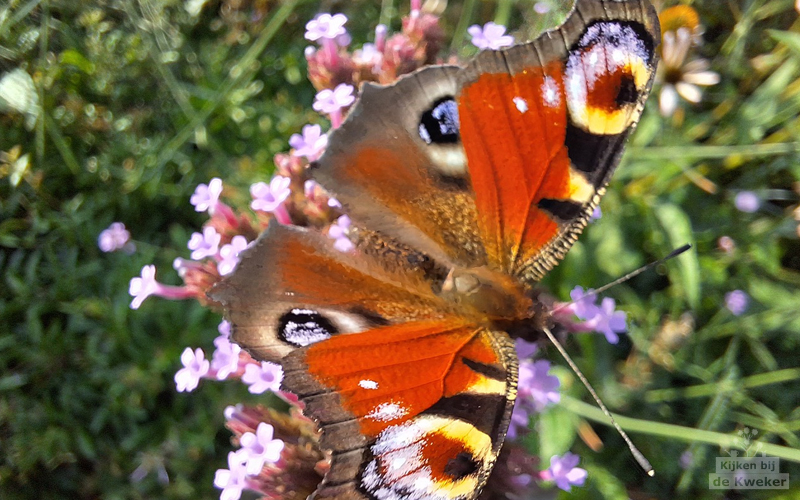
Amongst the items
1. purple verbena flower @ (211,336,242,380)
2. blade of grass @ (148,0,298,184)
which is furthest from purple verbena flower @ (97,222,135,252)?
purple verbena flower @ (211,336,242,380)

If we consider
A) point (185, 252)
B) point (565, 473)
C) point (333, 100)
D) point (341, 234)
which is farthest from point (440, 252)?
point (185, 252)

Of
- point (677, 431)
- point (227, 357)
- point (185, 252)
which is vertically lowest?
point (677, 431)

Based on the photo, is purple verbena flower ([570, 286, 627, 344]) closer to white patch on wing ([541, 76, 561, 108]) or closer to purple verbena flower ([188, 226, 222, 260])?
white patch on wing ([541, 76, 561, 108])

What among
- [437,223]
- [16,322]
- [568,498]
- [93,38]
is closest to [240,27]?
[93,38]

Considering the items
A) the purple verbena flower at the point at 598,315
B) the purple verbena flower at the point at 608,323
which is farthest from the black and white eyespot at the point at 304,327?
the purple verbena flower at the point at 608,323

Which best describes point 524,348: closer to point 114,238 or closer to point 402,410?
point 402,410

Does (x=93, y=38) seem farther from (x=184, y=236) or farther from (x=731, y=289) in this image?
(x=731, y=289)

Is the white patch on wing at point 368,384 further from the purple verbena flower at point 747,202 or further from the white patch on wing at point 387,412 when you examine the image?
the purple verbena flower at point 747,202
